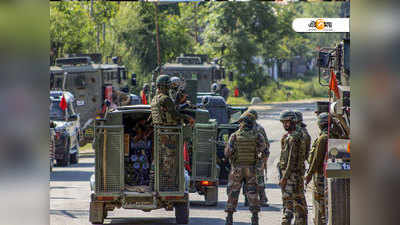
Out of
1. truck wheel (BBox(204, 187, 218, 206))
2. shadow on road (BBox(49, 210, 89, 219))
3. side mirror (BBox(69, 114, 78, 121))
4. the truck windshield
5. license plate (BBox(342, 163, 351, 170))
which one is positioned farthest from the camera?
the truck windshield

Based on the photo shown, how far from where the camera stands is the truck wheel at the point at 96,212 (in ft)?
37.9

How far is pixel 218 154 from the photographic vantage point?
56.0ft

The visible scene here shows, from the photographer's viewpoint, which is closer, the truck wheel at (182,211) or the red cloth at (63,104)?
the truck wheel at (182,211)

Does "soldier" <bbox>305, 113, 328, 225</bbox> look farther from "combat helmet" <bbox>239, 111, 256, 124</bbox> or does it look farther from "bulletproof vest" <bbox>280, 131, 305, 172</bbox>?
"combat helmet" <bbox>239, 111, 256, 124</bbox>

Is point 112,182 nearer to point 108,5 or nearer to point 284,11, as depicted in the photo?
point 108,5

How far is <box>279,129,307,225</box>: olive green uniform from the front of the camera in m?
10.1

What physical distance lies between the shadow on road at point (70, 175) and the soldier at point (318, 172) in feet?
30.2

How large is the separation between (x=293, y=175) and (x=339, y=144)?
180cm

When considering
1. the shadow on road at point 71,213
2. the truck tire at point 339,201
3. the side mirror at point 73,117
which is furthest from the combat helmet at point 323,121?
the side mirror at point 73,117

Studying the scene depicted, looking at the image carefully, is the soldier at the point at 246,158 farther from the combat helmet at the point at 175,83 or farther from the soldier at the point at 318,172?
the combat helmet at the point at 175,83

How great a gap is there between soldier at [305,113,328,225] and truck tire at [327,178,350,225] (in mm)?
902

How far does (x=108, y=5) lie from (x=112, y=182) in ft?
93.7

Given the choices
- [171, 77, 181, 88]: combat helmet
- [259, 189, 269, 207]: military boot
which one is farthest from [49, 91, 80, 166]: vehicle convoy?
[259, 189, 269, 207]: military boot
